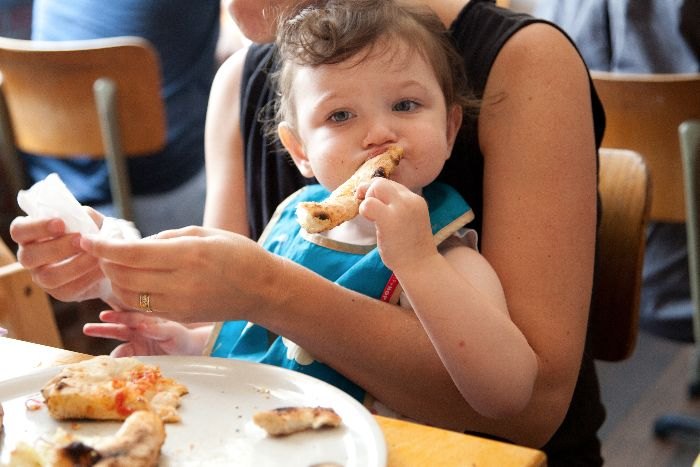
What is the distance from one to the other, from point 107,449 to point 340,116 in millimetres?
639

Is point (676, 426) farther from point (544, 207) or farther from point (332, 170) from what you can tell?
point (332, 170)

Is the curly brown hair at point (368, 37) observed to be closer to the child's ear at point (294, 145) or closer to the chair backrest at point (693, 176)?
the child's ear at point (294, 145)

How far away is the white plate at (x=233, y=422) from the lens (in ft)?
2.87

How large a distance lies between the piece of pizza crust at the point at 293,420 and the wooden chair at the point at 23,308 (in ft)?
2.19

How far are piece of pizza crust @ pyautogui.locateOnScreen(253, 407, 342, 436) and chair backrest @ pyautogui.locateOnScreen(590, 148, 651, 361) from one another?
77 centimetres

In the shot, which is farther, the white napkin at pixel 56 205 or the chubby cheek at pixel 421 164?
the chubby cheek at pixel 421 164

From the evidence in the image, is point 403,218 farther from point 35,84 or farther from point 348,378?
point 35,84

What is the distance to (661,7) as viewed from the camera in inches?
107

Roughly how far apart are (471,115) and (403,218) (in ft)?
1.29

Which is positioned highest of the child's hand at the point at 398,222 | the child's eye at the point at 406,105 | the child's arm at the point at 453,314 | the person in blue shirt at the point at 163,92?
the child's eye at the point at 406,105

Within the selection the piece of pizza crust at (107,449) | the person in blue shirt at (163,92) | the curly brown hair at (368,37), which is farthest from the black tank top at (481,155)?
the person in blue shirt at (163,92)

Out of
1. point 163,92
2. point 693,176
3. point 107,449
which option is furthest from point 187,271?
point 163,92

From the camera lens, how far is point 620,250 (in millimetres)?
1562

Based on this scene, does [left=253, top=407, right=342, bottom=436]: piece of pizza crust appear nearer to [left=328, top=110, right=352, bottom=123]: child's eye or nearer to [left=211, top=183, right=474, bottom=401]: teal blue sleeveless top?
[left=211, top=183, right=474, bottom=401]: teal blue sleeveless top
